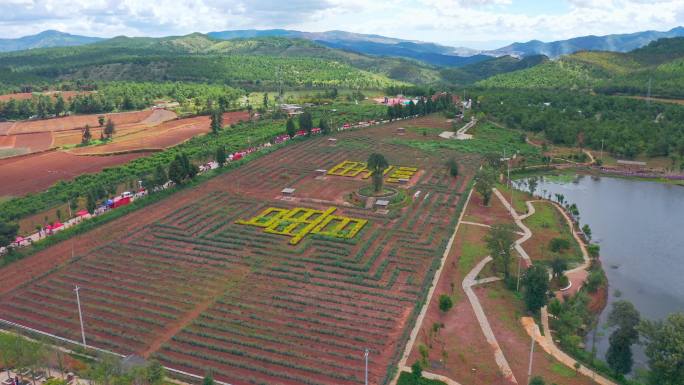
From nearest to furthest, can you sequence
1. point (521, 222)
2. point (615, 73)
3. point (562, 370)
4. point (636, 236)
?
point (562, 370)
point (636, 236)
point (521, 222)
point (615, 73)

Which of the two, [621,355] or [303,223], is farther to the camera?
[303,223]

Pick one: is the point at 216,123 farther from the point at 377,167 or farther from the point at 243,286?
the point at 243,286

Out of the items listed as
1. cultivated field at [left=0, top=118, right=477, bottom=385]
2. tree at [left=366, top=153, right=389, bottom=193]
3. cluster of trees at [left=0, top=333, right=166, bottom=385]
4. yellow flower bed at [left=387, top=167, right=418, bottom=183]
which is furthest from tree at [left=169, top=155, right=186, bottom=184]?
cluster of trees at [left=0, top=333, right=166, bottom=385]

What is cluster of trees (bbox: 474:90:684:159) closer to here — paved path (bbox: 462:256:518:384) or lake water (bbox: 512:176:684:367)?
lake water (bbox: 512:176:684:367)

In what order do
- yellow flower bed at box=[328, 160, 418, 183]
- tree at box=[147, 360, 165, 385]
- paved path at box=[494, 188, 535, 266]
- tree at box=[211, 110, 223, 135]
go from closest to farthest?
tree at box=[147, 360, 165, 385] → paved path at box=[494, 188, 535, 266] → yellow flower bed at box=[328, 160, 418, 183] → tree at box=[211, 110, 223, 135]

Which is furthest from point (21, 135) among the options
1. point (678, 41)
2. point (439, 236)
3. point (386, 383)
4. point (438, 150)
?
point (678, 41)

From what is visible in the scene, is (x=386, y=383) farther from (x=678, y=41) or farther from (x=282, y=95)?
(x=678, y=41)

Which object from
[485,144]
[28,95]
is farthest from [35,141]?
[485,144]
